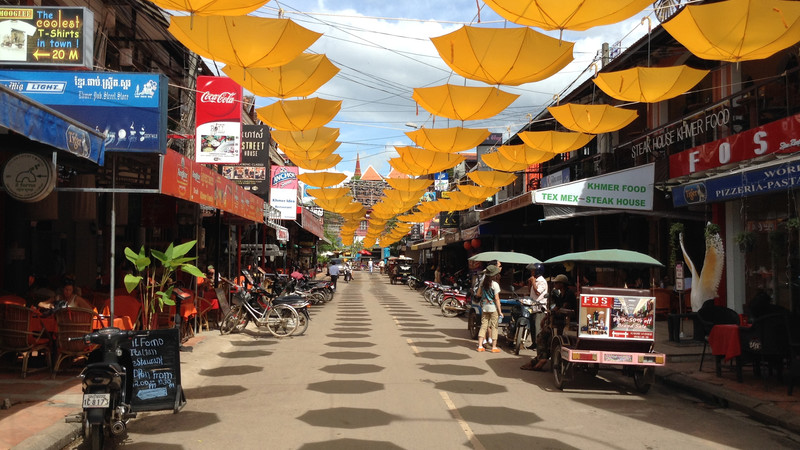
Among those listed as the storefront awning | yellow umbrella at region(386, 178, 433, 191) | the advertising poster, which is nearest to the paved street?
the advertising poster

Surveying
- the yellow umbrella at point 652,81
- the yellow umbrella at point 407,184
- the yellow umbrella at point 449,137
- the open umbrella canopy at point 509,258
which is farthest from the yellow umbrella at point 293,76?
the yellow umbrella at point 407,184

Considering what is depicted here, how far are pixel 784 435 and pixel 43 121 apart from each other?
8957mm

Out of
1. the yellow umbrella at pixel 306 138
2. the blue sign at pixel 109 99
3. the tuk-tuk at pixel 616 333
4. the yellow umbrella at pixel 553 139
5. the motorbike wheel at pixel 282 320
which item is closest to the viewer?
the tuk-tuk at pixel 616 333

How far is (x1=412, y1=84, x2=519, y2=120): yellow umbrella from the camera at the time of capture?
40.5 ft

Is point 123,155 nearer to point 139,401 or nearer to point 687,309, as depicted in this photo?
point 139,401

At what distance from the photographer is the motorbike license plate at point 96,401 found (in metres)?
5.62

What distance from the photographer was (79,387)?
28.4 feet

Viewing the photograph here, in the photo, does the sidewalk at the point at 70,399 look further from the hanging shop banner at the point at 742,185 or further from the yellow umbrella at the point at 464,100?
the yellow umbrella at the point at 464,100

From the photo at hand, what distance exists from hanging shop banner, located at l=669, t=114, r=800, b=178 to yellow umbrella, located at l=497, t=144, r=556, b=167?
430 cm

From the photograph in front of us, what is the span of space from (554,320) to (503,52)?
4.52 meters

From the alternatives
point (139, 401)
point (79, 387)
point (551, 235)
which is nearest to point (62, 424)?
point (139, 401)

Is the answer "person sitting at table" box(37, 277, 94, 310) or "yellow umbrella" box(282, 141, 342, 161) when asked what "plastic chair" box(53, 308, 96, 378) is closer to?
"person sitting at table" box(37, 277, 94, 310)

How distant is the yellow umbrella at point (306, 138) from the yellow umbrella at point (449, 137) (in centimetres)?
243

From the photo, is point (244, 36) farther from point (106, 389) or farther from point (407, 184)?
point (407, 184)
